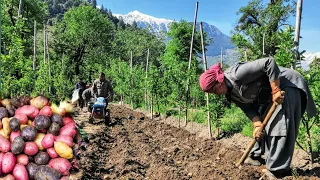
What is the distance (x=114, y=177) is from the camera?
14.2ft

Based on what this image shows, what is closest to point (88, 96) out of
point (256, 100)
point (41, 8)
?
point (256, 100)

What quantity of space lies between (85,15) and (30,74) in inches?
1234

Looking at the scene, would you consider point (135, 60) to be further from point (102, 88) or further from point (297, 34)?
point (297, 34)

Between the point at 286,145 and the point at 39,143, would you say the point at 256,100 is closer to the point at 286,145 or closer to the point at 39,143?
the point at 286,145

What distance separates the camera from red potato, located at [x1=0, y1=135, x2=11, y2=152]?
1470 millimetres

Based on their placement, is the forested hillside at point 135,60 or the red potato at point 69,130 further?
the forested hillside at point 135,60

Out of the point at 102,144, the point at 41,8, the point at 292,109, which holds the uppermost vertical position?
the point at 41,8

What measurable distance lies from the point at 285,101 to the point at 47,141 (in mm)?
A: 2968

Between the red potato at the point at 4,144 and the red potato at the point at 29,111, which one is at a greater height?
the red potato at the point at 29,111

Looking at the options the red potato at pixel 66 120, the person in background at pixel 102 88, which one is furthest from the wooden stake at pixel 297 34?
the person in background at pixel 102 88

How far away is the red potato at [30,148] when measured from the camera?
149cm

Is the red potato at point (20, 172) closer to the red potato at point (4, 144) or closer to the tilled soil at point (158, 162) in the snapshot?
the red potato at point (4, 144)

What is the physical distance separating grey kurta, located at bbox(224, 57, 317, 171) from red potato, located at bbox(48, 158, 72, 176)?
8.51 feet

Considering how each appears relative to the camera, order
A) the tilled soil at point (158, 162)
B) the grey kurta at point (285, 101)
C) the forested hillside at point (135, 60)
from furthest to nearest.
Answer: the forested hillside at point (135, 60), the tilled soil at point (158, 162), the grey kurta at point (285, 101)
